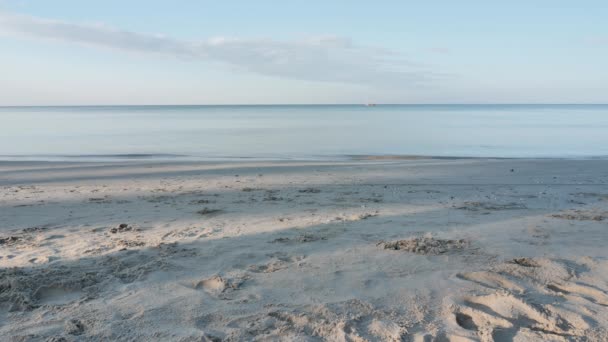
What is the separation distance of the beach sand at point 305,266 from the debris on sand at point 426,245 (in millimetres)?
25

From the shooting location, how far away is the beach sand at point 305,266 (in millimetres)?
3166

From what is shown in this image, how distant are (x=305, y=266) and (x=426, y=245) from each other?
1483 millimetres

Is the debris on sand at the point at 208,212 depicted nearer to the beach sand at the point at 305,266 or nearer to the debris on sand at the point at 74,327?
the beach sand at the point at 305,266

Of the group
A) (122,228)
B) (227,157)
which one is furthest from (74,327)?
(227,157)

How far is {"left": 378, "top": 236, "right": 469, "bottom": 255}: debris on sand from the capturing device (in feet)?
15.8

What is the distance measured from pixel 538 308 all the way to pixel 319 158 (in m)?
15.1

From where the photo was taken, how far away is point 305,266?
434 centimetres

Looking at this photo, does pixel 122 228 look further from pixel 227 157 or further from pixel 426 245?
pixel 227 157

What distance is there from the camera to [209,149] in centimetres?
2212

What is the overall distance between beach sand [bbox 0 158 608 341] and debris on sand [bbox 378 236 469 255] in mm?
25

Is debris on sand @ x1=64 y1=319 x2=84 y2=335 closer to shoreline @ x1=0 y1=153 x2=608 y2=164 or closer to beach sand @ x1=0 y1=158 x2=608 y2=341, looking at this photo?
beach sand @ x1=0 y1=158 x2=608 y2=341

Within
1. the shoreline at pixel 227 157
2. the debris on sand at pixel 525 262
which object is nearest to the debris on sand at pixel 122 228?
the debris on sand at pixel 525 262

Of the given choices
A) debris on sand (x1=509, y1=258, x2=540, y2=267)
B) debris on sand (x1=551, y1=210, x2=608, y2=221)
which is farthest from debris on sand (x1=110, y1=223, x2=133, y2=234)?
debris on sand (x1=551, y1=210, x2=608, y2=221)

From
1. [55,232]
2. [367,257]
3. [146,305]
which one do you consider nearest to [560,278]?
[367,257]
